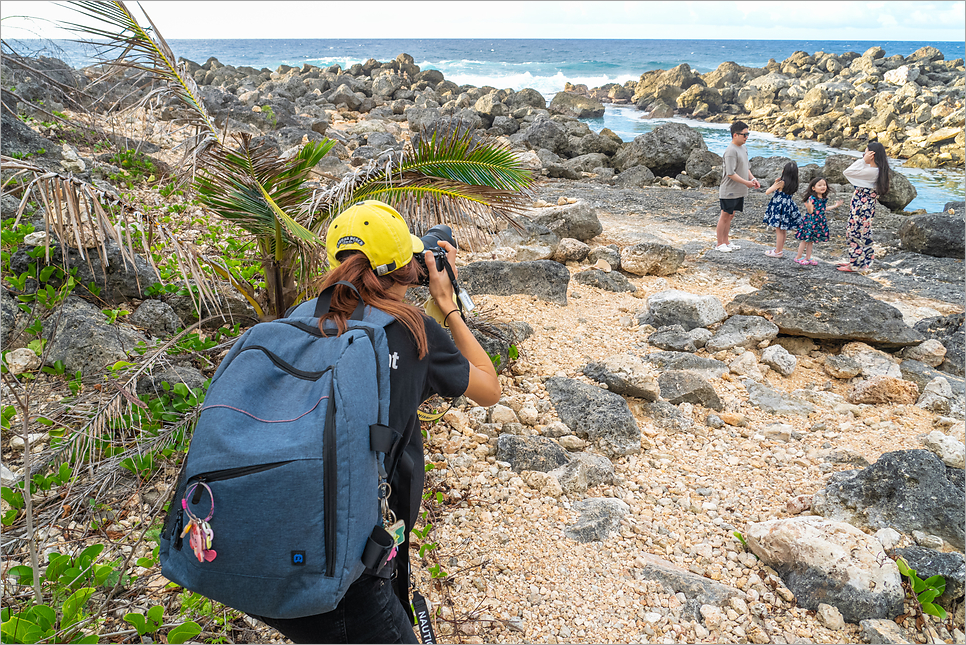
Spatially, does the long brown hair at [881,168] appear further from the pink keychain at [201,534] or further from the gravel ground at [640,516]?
the pink keychain at [201,534]

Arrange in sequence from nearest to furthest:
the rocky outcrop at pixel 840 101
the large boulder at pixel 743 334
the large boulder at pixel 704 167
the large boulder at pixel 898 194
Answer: the large boulder at pixel 743 334, the large boulder at pixel 898 194, the large boulder at pixel 704 167, the rocky outcrop at pixel 840 101

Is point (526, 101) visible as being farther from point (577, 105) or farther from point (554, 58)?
point (554, 58)

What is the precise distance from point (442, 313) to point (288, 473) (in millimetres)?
764

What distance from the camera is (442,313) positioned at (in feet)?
6.19

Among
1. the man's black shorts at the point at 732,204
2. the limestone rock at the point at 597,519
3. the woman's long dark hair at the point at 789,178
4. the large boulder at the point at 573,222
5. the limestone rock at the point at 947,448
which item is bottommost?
the limestone rock at the point at 597,519

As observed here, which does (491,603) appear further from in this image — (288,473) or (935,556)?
(935,556)

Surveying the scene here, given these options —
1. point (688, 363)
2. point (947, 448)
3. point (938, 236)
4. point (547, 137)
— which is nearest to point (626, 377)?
point (688, 363)

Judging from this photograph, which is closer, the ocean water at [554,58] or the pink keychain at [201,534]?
the pink keychain at [201,534]

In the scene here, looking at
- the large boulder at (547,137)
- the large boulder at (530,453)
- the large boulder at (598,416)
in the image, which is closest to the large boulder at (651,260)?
the large boulder at (598,416)

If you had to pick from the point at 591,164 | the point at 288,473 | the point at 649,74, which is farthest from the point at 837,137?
the point at 288,473

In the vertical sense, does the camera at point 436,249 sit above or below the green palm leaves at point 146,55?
below

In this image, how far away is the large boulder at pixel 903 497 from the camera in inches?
119

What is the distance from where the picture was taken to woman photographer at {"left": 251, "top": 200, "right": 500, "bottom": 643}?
1.45 m

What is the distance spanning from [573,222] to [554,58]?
258ft
